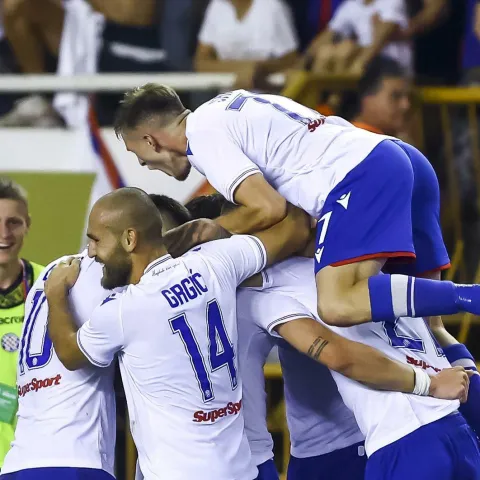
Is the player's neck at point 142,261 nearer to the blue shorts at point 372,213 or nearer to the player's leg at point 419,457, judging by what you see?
the blue shorts at point 372,213

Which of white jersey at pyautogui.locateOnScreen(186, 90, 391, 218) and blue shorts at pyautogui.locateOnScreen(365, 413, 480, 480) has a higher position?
white jersey at pyautogui.locateOnScreen(186, 90, 391, 218)

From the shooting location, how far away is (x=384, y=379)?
10.6 ft

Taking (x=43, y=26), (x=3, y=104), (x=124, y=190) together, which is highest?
(x=124, y=190)

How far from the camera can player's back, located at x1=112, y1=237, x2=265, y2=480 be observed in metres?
3.25

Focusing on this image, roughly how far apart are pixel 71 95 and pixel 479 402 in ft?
13.6

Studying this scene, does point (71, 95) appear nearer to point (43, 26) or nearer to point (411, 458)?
point (43, 26)

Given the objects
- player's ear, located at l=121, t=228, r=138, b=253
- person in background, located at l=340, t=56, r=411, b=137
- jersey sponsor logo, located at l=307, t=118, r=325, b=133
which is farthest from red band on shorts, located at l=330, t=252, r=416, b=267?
person in background, located at l=340, t=56, r=411, b=137

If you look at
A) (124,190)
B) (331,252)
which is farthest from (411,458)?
(124,190)

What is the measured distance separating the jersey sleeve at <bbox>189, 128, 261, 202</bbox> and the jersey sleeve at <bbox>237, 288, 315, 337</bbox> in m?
0.32

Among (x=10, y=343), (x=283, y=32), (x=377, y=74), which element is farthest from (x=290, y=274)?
(x=283, y=32)

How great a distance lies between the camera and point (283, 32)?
22.8 feet

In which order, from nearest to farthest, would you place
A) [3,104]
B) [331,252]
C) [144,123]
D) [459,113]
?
[331,252]
[144,123]
[459,113]
[3,104]

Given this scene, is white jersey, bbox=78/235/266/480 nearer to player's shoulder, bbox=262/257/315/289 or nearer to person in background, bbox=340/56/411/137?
player's shoulder, bbox=262/257/315/289

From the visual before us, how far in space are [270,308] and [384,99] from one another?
3.01m
